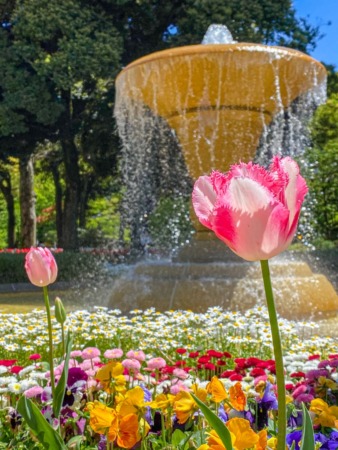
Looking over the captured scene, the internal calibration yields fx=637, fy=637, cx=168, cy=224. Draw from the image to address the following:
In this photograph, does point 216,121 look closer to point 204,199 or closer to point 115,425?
point 115,425

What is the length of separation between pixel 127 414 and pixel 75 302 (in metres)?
8.36

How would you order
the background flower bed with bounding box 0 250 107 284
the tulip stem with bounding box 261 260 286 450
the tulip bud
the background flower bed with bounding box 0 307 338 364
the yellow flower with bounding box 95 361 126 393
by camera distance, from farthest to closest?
1. the background flower bed with bounding box 0 250 107 284
2. the background flower bed with bounding box 0 307 338 364
3. the yellow flower with bounding box 95 361 126 393
4. the tulip bud
5. the tulip stem with bounding box 261 260 286 450

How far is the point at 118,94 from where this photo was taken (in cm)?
1081

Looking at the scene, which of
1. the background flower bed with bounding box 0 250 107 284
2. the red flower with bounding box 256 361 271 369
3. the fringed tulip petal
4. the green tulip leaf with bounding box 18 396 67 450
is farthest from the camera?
the background flower bed with bounding box 0 250 107 284

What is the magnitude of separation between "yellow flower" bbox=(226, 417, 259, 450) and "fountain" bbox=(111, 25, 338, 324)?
6041 millimetres

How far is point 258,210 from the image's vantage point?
3.32ft

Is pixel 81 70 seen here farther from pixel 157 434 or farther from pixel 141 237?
pixel 157 434

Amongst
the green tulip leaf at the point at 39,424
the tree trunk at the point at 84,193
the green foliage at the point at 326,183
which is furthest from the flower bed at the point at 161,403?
the tree trunk at the point at 84,193

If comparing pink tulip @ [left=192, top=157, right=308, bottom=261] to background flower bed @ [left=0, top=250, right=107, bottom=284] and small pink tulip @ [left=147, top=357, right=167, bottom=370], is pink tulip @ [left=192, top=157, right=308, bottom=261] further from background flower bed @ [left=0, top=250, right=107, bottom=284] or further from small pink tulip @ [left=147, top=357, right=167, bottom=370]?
background flower bed @ [left=0, top=250, right=107, bottom=284]

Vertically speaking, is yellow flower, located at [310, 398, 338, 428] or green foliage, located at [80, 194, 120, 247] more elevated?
green foliage, located at [80, 194, 120, 247]

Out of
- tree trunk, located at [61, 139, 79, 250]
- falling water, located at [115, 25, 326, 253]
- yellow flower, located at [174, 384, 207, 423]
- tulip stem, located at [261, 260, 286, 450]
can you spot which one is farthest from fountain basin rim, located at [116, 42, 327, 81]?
tree trunk, located at [61, 139, 79, 250]

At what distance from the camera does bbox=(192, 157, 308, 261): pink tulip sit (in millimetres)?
1012

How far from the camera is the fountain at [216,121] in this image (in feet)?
24.3

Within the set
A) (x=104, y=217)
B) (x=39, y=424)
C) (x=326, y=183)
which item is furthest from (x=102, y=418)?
(x=104, y=217)
